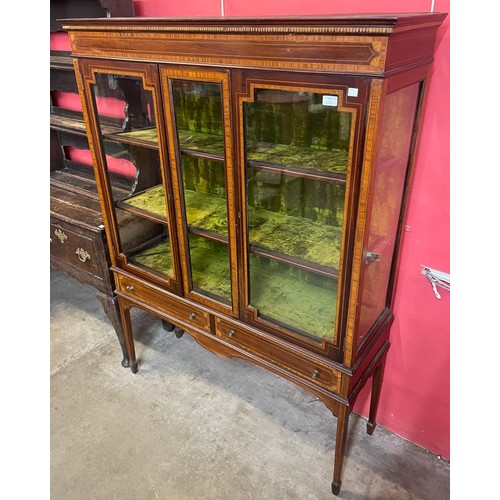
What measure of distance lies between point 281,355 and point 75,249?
126 centimetres

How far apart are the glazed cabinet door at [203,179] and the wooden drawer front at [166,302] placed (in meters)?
0.07

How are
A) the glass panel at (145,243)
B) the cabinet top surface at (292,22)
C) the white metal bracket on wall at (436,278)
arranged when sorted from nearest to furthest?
the cabinet top surface at (292,22)
the white metal bracket on wall at (436,278)
the glass panel at (145,243)

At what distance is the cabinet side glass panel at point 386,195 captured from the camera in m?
1.14

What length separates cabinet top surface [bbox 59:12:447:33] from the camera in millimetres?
912

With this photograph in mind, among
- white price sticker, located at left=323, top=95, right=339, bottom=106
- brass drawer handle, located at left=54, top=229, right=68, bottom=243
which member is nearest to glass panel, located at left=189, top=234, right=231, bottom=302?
white price sticker, located at left=323, top=95, right=339, bottom=106

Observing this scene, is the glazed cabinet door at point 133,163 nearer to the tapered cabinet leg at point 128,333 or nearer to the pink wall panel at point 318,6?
the tapered cabinet leg at point 128,333

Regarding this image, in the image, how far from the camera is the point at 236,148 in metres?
1.27

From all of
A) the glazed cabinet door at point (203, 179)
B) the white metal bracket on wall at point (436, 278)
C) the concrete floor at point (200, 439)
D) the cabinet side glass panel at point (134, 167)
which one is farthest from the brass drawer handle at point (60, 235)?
the white metal bracket on wall at point (436, 278)

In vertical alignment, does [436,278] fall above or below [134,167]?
below

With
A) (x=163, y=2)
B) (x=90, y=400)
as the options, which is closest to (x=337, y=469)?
(x=90, y=400)

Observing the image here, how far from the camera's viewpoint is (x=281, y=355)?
59.0 inches

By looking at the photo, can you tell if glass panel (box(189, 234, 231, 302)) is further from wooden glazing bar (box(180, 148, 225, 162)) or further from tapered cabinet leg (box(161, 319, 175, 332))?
tapered cabinet leg (box(161, 319, 175, 332))

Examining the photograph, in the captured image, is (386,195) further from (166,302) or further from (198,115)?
(166,302)

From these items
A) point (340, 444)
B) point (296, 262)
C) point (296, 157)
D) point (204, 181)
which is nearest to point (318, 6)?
point (296, 157)
